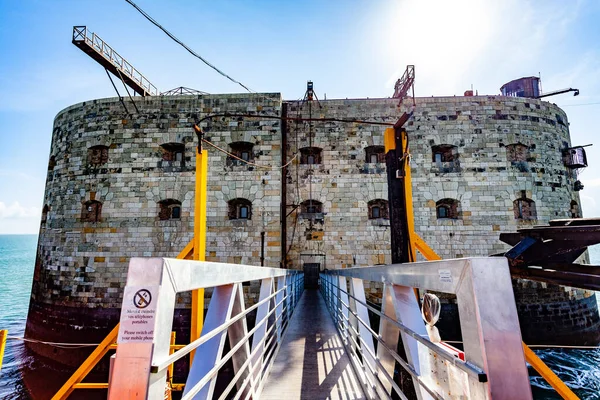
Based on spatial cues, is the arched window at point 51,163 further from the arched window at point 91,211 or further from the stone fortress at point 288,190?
the arched window at point 91,211

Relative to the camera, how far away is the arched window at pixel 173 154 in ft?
33.4

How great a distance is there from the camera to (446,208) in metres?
10.2

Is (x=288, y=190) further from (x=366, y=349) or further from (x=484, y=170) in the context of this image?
(x=366, y=349)

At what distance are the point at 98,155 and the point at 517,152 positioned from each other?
15422 mm

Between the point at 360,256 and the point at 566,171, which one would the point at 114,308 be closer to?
the point at 360,256

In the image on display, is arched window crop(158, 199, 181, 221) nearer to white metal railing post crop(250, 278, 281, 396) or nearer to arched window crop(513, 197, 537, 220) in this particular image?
white metal railing post crop(250, 278, 281, 396)

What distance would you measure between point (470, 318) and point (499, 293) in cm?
11

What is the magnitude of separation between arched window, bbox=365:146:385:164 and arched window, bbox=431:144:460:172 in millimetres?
1853

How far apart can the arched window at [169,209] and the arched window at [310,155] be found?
4.75 metres

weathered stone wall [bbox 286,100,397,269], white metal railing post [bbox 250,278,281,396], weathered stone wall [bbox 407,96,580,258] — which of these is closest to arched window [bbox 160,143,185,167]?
weathered stone wall [bbox 286,100,397,269]

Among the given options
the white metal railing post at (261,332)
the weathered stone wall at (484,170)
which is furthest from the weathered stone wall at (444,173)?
the white metal railing post at (261,332)

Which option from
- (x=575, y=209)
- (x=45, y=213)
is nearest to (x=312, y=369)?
(x=45, y=213)

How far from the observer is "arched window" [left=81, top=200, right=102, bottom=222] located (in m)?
10.0

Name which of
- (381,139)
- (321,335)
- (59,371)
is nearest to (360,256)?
(381,139)
